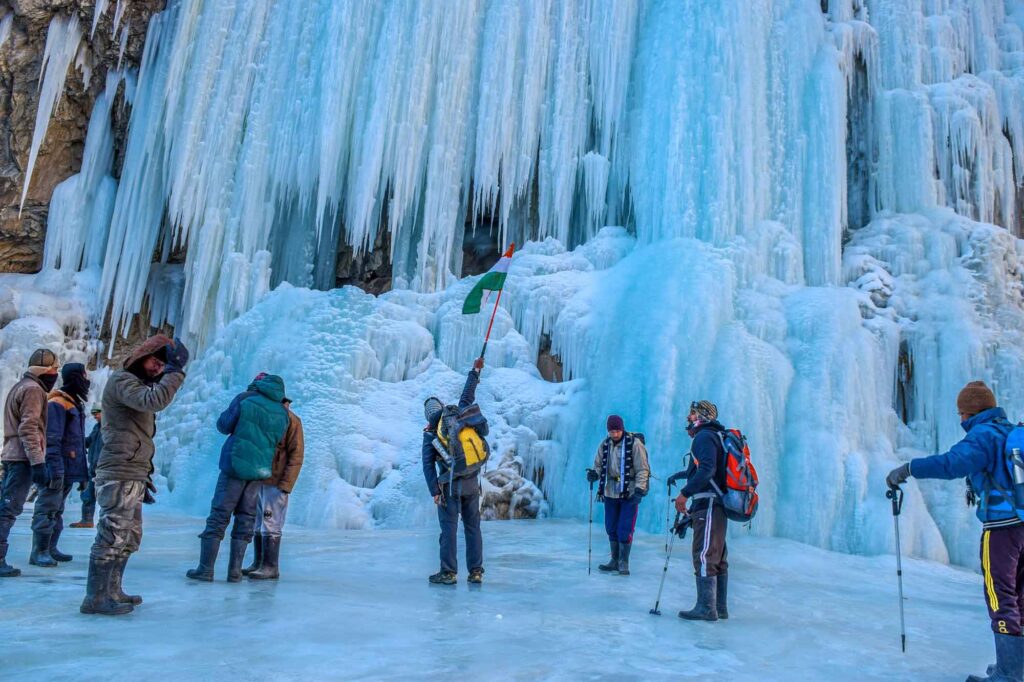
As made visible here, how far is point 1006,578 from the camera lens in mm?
3451

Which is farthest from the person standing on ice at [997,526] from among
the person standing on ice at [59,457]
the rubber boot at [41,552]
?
the rubber boot at [41,552]

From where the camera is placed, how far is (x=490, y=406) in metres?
11.4

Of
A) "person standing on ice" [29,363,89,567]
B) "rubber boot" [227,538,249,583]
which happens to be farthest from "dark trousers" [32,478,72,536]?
"rubber boot" [227,538,249,583]

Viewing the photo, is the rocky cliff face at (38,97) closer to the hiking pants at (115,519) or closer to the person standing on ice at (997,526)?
the hiking pants at (115,519)

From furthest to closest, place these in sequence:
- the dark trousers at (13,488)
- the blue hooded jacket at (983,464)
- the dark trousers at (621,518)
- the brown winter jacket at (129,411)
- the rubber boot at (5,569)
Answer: the dark trousers at (621,518), the dark trousers at (13,488), the rubber boot at (5,569), the brown winter jacket at (129,411), the blue hooded jacket at (983,464)

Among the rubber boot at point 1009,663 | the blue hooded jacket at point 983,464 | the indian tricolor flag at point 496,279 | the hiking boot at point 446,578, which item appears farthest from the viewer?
the indian tricolor flag at point 496,279

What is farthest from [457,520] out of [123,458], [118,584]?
[123,458]

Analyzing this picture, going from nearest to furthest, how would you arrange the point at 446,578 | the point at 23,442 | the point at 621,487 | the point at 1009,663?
1. the point at 1009,663
2. the point at 23,442
3. the point at 446,578
4. the point at 621,487

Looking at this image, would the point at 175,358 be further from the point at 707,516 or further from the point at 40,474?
the point at 707,516

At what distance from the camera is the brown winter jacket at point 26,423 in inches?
182

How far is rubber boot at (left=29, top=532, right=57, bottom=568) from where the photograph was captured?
5.13 m

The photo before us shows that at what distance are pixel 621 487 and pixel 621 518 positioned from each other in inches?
9.6

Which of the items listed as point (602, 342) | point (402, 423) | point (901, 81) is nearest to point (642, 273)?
point (602, 342)

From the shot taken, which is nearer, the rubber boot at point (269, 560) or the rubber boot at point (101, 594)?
the rubber boot at point (101, 594)
